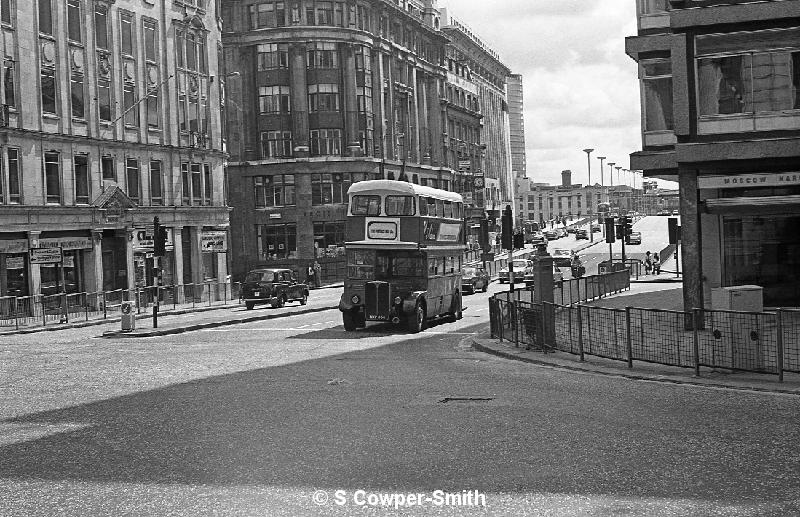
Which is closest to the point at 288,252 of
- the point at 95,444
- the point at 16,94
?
the point at 16,94

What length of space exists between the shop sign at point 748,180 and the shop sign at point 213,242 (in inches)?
1445

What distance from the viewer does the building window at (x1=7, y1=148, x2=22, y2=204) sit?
4484cm

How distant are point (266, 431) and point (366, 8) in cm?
7859

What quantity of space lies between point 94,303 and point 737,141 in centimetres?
2880

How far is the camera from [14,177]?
45.2 m

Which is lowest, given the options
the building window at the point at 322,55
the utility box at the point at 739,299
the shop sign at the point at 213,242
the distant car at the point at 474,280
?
the distant car at the point at 474,280

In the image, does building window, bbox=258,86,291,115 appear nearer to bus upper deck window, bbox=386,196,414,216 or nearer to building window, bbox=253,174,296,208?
building window, bbox=253,174,296,208

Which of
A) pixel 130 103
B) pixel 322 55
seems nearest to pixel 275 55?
pixel 322 55

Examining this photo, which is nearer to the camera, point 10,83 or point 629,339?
point 629,339

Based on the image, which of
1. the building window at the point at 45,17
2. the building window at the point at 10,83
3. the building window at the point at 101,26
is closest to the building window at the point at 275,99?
the building window at the point at 101,26

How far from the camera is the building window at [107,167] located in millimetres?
51562

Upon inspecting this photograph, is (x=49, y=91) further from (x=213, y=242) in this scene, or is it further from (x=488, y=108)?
(x=488, y=108)

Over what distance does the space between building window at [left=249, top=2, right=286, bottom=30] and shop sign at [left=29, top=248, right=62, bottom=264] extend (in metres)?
40.9

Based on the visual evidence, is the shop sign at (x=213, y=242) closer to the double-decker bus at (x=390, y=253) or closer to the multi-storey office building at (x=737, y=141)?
the double-decker bus at (x=390, y=253)
